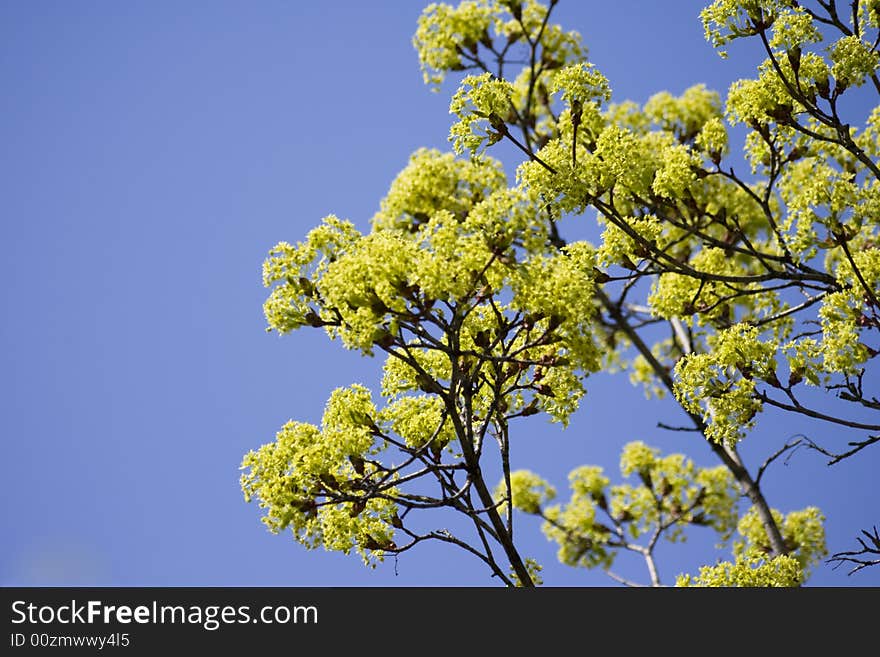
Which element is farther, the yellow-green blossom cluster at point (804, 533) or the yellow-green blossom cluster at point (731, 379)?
the yellow-green blossom cluster at point (804, 533)

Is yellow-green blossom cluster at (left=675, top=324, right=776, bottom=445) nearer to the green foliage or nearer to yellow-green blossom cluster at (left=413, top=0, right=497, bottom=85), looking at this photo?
the green foliage

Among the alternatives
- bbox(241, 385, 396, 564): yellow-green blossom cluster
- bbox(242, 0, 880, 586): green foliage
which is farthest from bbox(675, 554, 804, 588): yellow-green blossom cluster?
bbox(241, 385, 396, 564): yellow-green blossom cluster

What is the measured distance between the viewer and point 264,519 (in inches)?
250

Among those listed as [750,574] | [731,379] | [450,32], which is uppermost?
[450,32]

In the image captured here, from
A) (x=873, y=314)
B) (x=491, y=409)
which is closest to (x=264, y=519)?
(x=491, y=409)

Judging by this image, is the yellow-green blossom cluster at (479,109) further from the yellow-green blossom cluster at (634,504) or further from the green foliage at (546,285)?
the yellow-green blossom cluster at (634,504)

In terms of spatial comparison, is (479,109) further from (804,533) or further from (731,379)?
(804,533)

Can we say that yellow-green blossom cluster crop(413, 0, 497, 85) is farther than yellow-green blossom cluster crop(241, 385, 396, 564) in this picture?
Yes

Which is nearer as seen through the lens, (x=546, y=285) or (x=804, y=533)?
(x=546, y=285)

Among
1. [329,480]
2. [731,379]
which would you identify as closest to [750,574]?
[731,379]

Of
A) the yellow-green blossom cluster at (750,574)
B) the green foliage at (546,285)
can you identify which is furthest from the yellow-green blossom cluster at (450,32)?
the yellow-green blossom cluster at (750,574)

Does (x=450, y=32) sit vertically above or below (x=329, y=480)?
above
